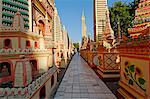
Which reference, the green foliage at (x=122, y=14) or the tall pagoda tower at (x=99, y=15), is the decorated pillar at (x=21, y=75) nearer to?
the tall pagoda tower at (x=99, y=15)

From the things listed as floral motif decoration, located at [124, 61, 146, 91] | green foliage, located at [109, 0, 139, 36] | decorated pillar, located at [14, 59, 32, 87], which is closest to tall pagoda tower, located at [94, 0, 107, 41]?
green foliage, located at [109, 0, 139, 36]

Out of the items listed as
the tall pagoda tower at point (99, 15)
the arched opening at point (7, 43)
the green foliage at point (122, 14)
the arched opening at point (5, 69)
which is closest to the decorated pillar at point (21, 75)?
the arched opening at point (5, 69)

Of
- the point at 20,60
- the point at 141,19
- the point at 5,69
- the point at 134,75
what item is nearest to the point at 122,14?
the point at 141,19

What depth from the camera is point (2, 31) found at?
20.8 ft

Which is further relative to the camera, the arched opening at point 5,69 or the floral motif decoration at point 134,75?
the arched opening at point 5,69

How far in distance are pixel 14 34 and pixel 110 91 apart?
4.53 metres

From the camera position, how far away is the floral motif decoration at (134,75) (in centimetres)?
446

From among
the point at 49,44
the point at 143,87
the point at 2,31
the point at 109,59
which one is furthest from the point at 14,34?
the point at 109,59

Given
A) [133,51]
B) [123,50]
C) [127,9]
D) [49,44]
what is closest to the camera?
[133,51]

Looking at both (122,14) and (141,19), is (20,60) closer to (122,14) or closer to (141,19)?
(141,19)

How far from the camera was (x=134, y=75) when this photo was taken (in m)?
4.96

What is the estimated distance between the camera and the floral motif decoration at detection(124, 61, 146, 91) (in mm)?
4461

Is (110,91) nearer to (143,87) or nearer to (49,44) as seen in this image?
(143,87)

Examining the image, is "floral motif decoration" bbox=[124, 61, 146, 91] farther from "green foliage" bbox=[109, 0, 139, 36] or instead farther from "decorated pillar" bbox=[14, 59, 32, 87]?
"green foliage" bbox=[109, 0, 139, 36]
